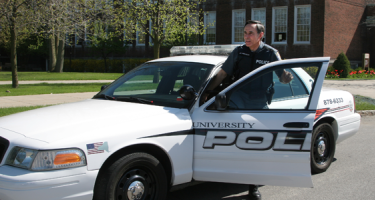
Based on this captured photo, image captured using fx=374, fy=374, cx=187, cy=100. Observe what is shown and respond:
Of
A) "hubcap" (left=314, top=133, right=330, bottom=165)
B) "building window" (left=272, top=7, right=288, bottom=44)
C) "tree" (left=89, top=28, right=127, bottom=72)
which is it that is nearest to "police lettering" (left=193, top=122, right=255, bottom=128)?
"hubcap" (left=314, top=133, right=330, bottom=165)

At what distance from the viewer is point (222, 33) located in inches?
1217

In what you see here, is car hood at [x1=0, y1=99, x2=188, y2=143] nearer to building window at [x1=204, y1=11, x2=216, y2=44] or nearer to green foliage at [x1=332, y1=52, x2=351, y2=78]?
green foliage at [x1=332, y1=52, x2=351, y2=78]

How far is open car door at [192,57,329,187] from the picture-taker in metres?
3.55

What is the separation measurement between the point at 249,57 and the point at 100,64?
3337 centimetres

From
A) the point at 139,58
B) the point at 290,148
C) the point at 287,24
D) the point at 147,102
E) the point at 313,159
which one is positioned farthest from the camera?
the point at 139,58

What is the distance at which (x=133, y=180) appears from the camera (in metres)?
3.33

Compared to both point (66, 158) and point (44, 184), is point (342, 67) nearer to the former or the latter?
point (66, 158)

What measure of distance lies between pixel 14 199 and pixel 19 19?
560 inches

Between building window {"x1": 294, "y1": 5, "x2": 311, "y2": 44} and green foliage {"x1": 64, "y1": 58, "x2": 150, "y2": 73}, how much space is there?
12708 mm

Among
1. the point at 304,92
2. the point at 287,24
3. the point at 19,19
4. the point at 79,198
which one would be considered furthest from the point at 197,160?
the point at 287,24

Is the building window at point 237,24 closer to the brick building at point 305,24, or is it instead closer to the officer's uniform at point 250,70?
the brick building at point 305,24

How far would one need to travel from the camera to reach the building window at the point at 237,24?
99.2ft

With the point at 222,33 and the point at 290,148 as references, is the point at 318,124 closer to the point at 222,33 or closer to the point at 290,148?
the point at 290,148

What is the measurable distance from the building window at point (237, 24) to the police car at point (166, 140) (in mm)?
26524
